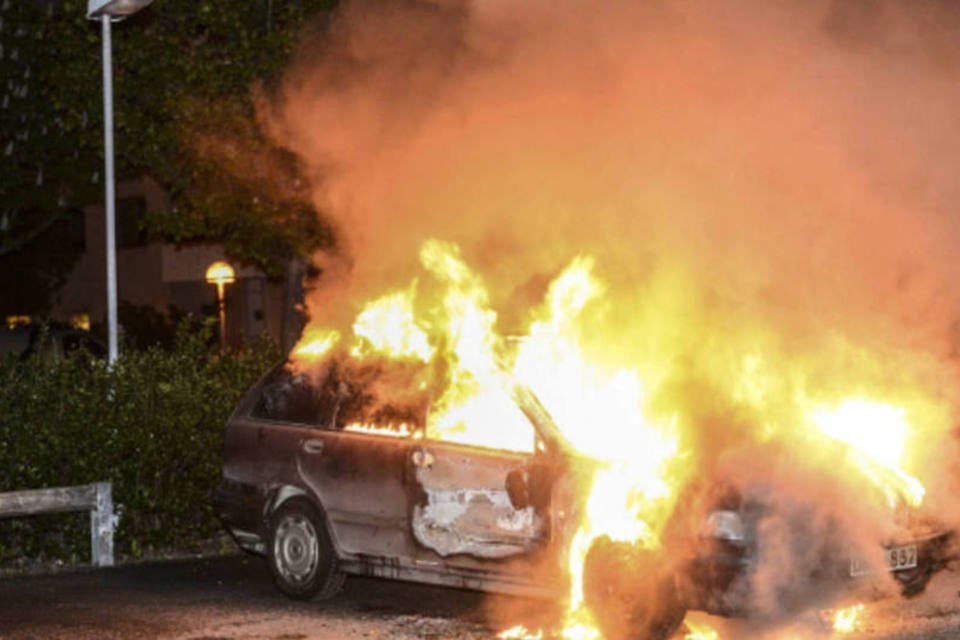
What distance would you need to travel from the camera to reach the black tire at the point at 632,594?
9461 millimetres

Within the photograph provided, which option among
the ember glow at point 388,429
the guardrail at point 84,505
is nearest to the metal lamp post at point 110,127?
the guardrail at point 84,505

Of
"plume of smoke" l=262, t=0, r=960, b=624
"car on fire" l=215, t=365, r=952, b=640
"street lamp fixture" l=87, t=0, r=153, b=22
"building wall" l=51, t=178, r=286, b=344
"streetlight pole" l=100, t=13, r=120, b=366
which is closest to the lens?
"car on fire" l=215, t=365, r=952, b=640

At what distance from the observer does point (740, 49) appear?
38.0ft

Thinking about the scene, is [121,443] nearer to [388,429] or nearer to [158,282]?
[388,429]

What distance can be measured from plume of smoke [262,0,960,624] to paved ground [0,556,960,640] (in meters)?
1.05

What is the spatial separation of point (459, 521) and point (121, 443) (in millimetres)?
4553

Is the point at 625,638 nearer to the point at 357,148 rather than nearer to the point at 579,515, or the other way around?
the point at 579,515

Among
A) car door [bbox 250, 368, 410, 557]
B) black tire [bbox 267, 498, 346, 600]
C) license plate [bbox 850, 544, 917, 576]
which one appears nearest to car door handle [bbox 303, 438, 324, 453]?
car door [bbox 250, 368, 410, 557]

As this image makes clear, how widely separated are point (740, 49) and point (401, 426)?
3.32m

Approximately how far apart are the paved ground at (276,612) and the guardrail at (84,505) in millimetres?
564

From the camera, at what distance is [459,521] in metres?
10.4

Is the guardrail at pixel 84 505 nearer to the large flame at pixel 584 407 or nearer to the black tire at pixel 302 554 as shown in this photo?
the black tire at pixel 302 554

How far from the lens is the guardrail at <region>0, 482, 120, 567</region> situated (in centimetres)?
1305

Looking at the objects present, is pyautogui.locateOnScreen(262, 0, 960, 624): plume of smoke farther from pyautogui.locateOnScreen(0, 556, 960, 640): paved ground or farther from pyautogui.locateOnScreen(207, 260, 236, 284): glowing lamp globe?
pyautogui.locateOnScreen(207, 260, 236, 284): glowing lamp globe
